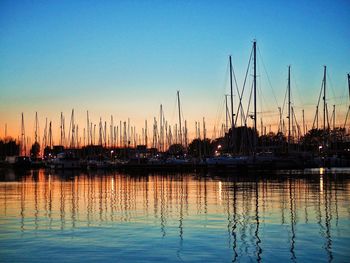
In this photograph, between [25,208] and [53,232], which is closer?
[53,232]

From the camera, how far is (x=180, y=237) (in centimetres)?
2125

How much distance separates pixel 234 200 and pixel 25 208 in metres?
15.3

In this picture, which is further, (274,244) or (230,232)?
(230,232)

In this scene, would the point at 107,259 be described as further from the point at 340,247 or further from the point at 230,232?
the point at 340,247

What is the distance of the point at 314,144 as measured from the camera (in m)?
162

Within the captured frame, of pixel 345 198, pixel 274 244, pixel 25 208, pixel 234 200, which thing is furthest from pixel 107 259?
pixel 345 198

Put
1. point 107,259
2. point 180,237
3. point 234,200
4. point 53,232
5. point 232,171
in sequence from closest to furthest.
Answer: point 107,259 → point 180,237 → point 53,232 → point 234,200 → point 232,171

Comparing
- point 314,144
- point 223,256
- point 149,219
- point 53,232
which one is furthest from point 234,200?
point 314,144

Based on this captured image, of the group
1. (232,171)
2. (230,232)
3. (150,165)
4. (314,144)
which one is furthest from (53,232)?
(314,144)

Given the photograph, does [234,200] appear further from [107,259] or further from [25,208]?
[107,259]

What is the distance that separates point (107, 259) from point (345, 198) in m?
25.6

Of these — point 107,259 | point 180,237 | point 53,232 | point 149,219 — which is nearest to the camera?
point 107,259

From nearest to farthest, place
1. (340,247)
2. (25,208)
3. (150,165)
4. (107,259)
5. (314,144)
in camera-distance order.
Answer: (107,259)
(340,247)
(25,208)
(150,165)
(314,144)

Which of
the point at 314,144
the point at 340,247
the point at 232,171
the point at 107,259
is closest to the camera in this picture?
the point at 107,259
